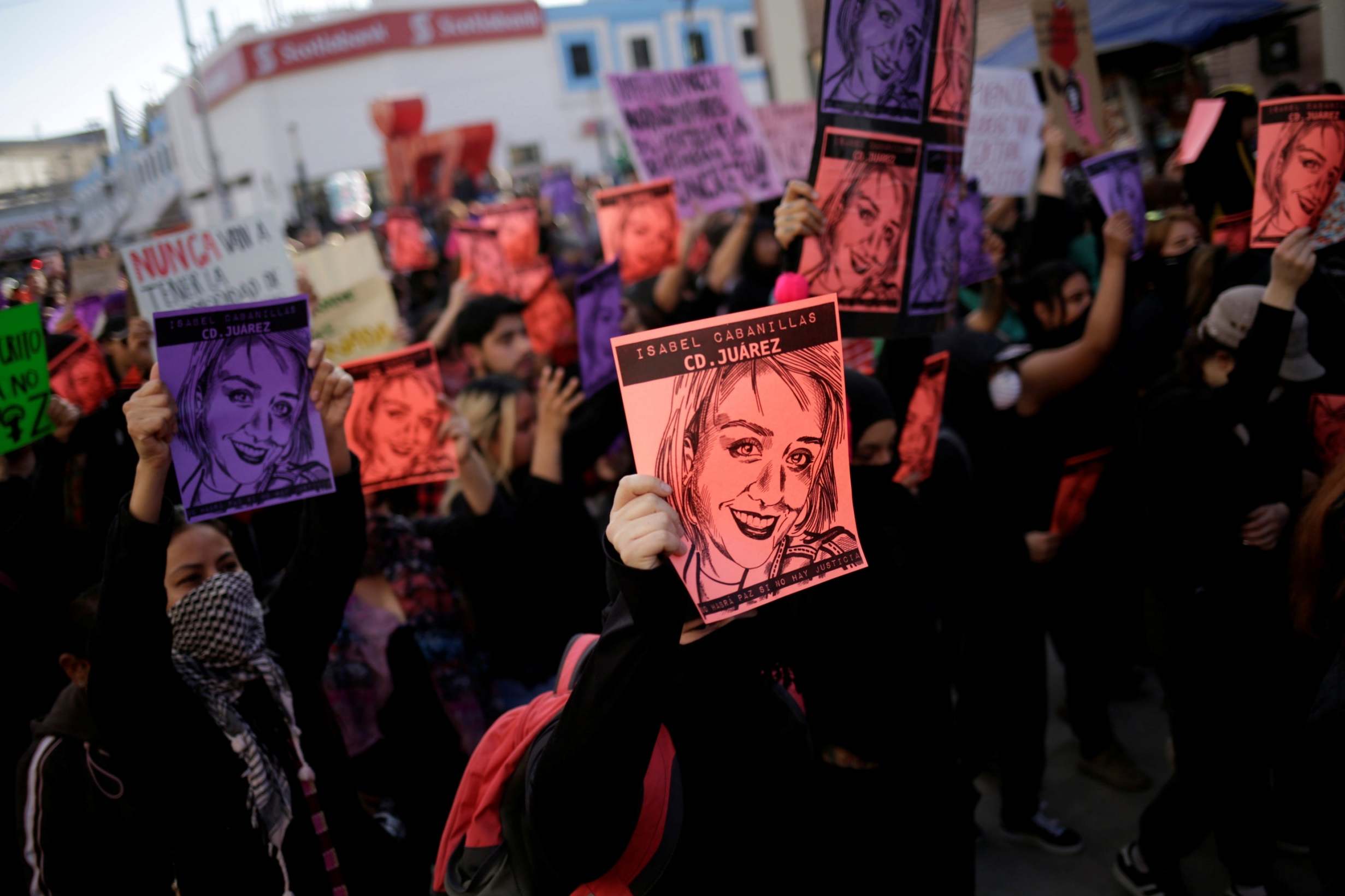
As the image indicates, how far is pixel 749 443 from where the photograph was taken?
4.69ft

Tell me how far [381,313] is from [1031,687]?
11.5 feet

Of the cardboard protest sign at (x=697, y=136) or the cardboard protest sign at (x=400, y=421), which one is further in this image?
the cardboard protest sign at (x=697, y=136)

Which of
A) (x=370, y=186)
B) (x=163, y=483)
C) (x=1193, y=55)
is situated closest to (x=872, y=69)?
(x=163, y=483)

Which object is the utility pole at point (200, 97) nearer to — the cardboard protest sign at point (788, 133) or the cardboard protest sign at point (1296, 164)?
the cardboard protest sign at point (788, 133)

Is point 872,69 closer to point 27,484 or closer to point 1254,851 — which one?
point 1254,851

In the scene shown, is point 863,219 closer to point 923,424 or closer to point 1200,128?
point 923,424

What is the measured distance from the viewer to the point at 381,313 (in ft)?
16.5

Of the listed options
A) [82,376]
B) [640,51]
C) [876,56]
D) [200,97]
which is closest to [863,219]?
A: [876,56]

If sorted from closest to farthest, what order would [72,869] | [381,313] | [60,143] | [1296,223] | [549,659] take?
1. [72,869]
2. [1296,223]
3. [549,659]
4. [381,313]
5. [60,143]

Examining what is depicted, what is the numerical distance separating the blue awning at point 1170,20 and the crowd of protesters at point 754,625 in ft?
13.9

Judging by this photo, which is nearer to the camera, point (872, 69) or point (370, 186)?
point (872, 69)

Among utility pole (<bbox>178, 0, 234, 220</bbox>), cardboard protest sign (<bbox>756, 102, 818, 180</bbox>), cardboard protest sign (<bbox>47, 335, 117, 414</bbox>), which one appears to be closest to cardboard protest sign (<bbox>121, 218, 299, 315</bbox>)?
cardboard protest sign (<bbox>47, 335, 117, 414</bbox>)

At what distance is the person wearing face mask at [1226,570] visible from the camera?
2857 mm

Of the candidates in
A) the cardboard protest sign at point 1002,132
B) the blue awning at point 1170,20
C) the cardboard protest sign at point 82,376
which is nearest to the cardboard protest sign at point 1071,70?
the cardboard protest sign at point 1002,132
